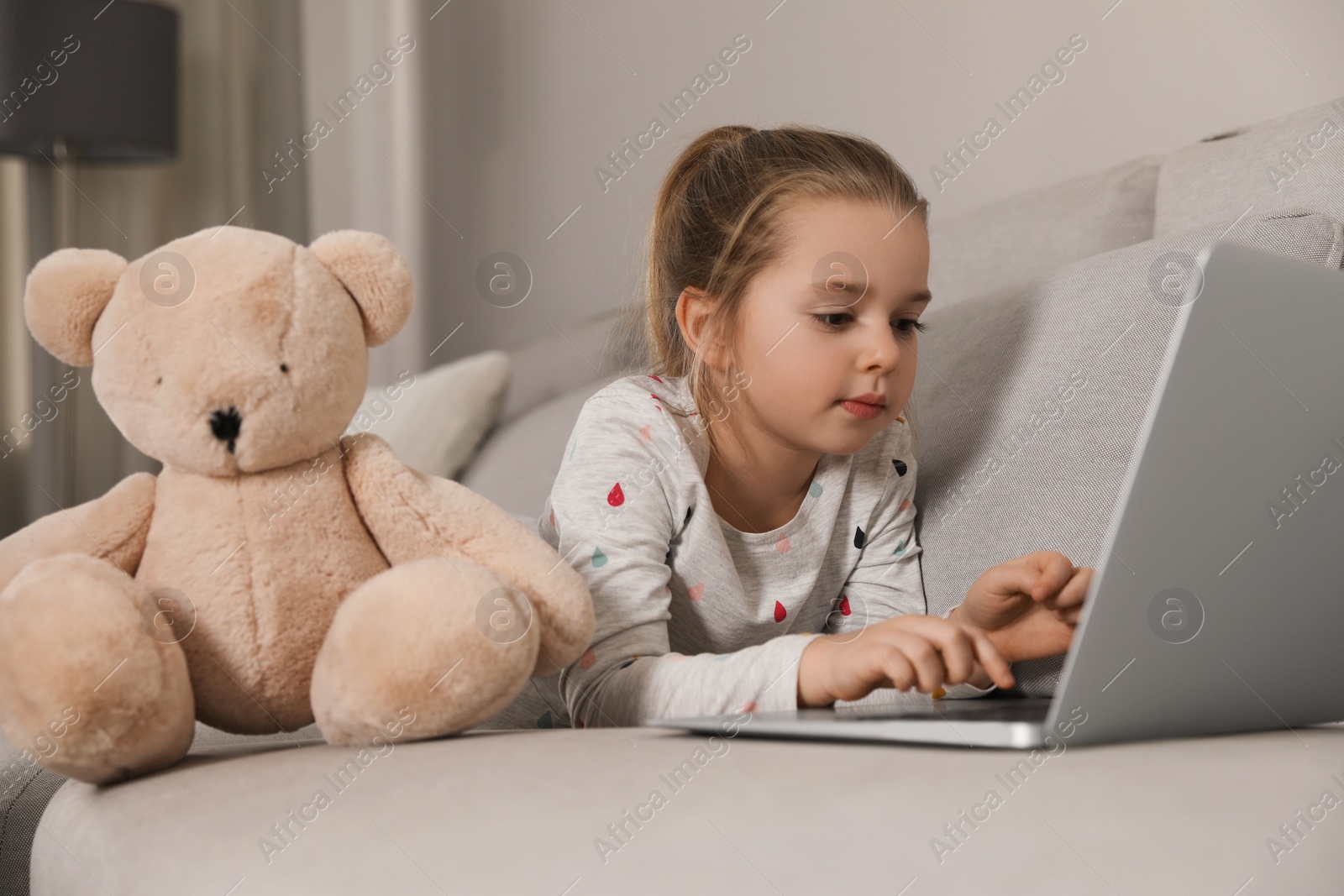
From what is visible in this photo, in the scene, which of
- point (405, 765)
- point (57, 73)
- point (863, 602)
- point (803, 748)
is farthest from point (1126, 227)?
point (57, 73)

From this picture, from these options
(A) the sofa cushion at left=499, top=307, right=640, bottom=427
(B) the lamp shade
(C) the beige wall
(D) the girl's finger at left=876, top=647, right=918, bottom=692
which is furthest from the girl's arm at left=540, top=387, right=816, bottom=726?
(B) the lamp shade

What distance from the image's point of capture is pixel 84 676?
1.71 feet

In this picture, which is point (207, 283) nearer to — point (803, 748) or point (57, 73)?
point (803, 748)

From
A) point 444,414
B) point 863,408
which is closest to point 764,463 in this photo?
point 863,408

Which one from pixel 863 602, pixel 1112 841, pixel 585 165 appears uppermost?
pixel 585 165

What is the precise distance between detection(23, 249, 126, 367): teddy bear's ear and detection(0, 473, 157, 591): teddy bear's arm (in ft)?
0.28

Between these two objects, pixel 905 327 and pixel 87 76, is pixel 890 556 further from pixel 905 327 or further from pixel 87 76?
pixel 87 76

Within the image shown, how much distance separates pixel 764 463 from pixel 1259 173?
0.48 meters

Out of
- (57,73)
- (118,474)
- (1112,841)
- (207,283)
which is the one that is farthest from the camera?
(118,474)

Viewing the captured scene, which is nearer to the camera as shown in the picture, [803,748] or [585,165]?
[803,748]

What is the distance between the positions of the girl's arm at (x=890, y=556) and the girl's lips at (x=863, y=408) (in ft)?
0.37

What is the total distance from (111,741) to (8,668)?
60 millimetres

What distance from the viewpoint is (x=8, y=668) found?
53 centimetres

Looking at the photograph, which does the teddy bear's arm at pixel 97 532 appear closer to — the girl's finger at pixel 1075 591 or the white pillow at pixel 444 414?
the girl's finger at pixel 1075 591
